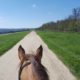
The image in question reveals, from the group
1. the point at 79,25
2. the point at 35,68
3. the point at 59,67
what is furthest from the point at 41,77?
the point at 79,25

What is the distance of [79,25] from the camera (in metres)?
86.7

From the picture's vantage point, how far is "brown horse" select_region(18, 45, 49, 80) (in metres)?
2.38

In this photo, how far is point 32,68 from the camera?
2.45m

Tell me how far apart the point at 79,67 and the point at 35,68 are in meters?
13.0

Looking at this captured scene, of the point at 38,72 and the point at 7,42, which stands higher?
the point at 38,72

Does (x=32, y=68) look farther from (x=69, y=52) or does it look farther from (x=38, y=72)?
(x=69, y=52)

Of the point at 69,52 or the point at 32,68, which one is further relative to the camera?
the point at 69,52

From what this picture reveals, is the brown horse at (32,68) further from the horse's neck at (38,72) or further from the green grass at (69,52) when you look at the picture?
the green grass at (69,52)

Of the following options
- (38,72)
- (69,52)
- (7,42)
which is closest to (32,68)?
(38,72)

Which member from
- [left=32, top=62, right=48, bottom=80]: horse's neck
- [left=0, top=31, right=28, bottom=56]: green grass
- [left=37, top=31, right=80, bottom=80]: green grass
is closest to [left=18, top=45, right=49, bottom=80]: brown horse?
[left=32, top=62, right=48, bottom=80]: horse's neck

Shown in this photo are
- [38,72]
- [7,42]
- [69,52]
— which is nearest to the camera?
[38,72]

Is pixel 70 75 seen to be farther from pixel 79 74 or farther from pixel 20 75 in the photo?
pixel 20 75

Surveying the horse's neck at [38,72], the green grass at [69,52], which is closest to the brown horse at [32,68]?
the horse's neck at [38,72]

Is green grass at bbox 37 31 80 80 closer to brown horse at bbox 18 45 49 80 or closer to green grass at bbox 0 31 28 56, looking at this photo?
green grass at bbox 0 31 28 56
